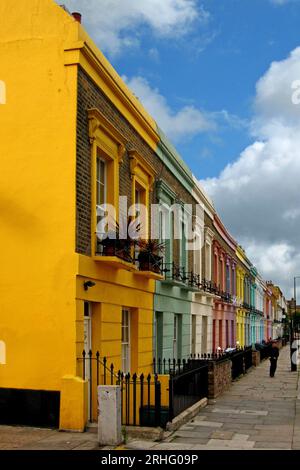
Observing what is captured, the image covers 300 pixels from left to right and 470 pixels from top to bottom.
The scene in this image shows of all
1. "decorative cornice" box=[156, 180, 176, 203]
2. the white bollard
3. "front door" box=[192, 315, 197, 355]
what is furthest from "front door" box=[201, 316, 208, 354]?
the white bollard

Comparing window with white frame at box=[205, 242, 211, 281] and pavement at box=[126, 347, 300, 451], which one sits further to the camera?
window with white frame at box=[205, 242, 211, 281]

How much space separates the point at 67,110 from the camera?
12273mm

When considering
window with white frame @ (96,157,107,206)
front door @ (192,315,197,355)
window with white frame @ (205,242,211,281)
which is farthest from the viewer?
window with white frame @ (205,242,211,281)

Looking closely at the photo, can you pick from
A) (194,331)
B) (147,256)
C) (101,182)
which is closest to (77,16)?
(101,182)

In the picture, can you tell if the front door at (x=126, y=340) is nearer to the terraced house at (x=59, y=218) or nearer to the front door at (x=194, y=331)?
the terraced house at (x=59, y=218)

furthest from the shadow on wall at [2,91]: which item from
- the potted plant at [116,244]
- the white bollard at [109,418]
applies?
the white bollard at [109,418]

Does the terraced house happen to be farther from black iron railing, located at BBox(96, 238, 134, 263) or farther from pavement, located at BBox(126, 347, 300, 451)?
pavement, located at BBox(126, 347, 300, 451)

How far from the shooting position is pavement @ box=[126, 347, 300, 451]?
1089 centimetres

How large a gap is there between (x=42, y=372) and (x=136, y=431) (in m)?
2.06

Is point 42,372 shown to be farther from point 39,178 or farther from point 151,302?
point 151,302

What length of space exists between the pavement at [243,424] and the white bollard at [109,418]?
0.30m

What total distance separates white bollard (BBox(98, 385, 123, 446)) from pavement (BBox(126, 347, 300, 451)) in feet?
0.98

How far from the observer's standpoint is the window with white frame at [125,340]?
15.8m

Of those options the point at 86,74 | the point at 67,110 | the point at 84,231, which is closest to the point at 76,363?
the point at 84,231
